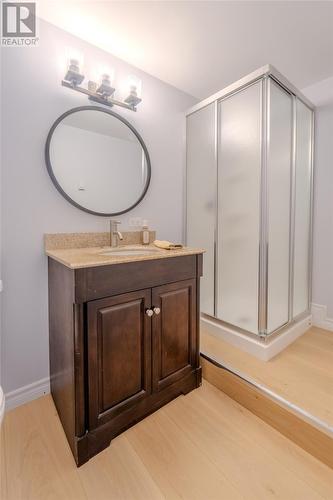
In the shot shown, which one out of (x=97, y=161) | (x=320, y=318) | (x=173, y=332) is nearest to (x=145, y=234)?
(x=97, y=161)

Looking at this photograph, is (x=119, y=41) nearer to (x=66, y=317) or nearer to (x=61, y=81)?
(x=61, y=81)

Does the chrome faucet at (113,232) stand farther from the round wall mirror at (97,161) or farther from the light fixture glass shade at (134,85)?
the light fixture glass shade at (134,85)

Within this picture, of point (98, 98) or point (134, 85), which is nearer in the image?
point (98, 98)

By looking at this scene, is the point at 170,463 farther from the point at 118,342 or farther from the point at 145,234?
the point at 145,234

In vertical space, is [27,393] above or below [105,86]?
below

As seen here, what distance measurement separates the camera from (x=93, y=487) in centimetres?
98

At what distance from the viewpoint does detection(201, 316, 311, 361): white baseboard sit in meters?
1.70

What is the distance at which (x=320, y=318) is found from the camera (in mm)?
2223

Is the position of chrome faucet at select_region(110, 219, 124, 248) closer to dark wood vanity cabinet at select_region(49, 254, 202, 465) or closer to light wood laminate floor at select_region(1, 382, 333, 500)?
dark wood vanity cabinet at select_region(49, 254, 202, 465)

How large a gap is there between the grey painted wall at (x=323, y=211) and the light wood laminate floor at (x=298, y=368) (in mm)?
427

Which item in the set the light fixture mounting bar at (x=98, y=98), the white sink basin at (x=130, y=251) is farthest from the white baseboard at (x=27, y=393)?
the light fixture mounting bar at (x=98, y=98)

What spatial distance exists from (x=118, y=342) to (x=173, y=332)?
362 millimetres

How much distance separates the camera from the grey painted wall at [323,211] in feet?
6.88

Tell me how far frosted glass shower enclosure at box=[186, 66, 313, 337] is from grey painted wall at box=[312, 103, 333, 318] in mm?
90
